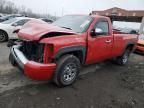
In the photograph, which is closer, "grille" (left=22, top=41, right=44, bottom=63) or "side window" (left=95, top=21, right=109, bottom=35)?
"grille" (left=22, top=41, right=44, bottom=63)

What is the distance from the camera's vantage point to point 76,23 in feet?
16.5

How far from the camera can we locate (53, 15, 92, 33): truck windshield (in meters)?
4.75

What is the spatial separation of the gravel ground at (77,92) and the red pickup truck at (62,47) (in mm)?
392

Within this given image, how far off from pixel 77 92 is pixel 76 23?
81.6 inches

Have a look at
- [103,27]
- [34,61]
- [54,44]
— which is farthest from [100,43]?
[34,61]

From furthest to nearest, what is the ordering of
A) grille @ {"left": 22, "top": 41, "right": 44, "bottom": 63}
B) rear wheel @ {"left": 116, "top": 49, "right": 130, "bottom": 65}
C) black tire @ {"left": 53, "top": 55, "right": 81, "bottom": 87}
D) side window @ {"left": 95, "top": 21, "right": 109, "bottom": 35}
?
rear wheel @ {"left": 116, "top": 49, "right": 130, "bottom": 65}
side window @ {"left": 95, "top": 21, "right": 109, "bottom": 35}
black tire @ {"left": 53, "top": 55, "right": 81, "bottom": 87}
grille @ {"left": 22, "top": 41, "right": 44, "bottom": 63}

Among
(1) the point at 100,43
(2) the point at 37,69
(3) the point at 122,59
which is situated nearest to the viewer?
(2) the point at 37,69

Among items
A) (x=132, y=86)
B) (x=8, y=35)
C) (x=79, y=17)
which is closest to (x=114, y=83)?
(x=132, y=86)

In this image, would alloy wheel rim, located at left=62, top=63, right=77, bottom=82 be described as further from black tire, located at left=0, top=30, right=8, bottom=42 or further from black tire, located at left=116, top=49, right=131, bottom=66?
black tire, located at left=0, top=30, right=8, bottom=42

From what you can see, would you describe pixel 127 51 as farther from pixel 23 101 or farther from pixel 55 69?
pixel 23 101

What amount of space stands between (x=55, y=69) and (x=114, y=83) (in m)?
2.05

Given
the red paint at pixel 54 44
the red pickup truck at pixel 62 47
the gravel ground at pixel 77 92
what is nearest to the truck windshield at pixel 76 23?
the red pickup truck at pixel 62 47

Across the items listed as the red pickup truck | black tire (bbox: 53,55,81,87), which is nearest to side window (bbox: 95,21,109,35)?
the red pickup truck

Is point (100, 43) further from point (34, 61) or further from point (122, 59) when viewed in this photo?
point (122, 59)
